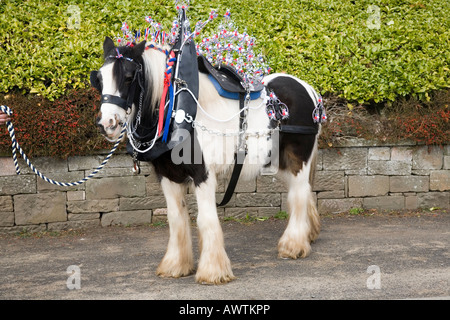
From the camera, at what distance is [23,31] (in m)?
7.08

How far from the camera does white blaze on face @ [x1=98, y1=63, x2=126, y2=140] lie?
155 inches

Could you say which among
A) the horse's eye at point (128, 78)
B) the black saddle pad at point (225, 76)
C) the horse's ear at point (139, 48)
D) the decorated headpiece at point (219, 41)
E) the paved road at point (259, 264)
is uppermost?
the decorated headpiece at point (219, 41)

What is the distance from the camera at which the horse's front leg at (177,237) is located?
4.65 metres

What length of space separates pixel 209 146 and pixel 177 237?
0.89 meters

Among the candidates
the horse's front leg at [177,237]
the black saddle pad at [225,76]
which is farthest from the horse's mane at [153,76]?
the horse's front leg at [177,237]

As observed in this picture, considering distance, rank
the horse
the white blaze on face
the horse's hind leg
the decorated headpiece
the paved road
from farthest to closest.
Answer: the horse's hind leg < the decorated headpiece < the paved road < the horse < the white blaze on face

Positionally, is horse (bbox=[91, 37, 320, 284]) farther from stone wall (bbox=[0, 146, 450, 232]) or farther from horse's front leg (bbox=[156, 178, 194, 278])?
stone wall (bbox=[0, 146, 450, 232])

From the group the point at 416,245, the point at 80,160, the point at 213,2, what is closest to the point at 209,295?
the point at 416,245

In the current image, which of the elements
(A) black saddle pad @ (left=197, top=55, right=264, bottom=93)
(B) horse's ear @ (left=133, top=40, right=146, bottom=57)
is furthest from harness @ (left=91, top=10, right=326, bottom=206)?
(B) horse's ear @ (left=133, top=40, right=146, bottom=57)

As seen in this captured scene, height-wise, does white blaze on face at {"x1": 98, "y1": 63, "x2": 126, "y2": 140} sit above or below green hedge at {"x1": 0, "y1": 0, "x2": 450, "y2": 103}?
below

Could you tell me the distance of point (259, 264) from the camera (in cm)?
518

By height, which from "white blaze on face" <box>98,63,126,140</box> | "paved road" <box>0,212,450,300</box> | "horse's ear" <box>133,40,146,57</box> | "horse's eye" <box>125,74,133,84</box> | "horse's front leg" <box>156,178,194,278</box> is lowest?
"paved road" <box>0,212,450,300</box>

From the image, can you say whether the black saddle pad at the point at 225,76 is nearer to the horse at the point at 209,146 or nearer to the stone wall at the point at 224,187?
the horse at the point at 209,146

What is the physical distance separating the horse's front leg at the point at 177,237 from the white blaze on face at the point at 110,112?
2.68ft
